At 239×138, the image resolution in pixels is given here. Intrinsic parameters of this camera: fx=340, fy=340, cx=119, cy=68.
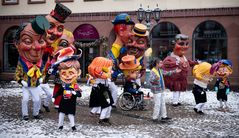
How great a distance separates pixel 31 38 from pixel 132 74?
11.4ft

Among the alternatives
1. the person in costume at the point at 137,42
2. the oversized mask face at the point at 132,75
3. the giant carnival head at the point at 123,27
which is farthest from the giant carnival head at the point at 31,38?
the person in costume at the point at 137,42

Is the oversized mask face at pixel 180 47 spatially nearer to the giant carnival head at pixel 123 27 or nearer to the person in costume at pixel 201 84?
the person in costume at pixel 201 84

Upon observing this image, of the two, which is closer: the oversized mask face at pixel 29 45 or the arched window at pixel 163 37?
the oversized mask face at pixel 29 45

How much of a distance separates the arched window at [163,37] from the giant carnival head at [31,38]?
48.0 feet

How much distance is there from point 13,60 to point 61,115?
64.6 ft

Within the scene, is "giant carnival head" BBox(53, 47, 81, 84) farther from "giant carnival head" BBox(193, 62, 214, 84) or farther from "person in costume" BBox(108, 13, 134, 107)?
"giant carnival head" BBox(193, 62, 214, 84)

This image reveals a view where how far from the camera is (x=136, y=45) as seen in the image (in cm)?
1156

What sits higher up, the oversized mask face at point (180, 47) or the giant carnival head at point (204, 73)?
the oversized mask face at point (180, 47)

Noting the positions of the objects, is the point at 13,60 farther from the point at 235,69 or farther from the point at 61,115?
the point at 61,115

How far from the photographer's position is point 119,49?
37.6 ft

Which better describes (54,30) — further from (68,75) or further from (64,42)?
(68,75)

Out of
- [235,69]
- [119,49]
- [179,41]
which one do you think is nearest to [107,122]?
[119,49]

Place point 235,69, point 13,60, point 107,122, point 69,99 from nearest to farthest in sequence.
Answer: point 69,99
point 107,122
point 235,69
point 13,60

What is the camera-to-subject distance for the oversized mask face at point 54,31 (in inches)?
449
